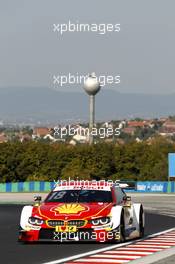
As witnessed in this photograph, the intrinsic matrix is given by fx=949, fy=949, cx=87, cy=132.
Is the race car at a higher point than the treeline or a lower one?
lower

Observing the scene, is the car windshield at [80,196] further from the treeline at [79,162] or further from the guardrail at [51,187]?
the treeline at [79,162]

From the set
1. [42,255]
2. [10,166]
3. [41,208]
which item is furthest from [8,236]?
[10,166]

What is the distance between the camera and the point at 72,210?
63.7 ft

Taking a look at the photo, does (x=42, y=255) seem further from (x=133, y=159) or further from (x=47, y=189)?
(x=133, y=159)

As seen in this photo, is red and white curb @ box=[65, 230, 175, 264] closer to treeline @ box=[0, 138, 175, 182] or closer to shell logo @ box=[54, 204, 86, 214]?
shell logo @ box=[54, 204, 86, 214]

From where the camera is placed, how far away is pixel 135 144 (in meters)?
133

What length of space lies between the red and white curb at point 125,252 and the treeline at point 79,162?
102m

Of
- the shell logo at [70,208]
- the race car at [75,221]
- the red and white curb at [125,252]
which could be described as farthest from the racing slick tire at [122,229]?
the shell logo at [70,208]

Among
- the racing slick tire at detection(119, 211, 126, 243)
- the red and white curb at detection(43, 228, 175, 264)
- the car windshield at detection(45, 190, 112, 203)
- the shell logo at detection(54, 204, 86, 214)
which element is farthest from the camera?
the car windshield at detection(45, 190, 112, 203)

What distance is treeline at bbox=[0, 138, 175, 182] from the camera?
126125 mm

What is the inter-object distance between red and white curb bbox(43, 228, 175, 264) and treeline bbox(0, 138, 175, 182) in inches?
4013

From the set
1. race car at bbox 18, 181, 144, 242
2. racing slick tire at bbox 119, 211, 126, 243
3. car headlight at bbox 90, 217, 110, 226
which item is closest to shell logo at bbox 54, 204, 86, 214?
race car at bbox 18, 181, 144, 242

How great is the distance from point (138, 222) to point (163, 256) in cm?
513

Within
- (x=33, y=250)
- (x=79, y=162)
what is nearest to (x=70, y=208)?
(x=33, y=250)
